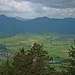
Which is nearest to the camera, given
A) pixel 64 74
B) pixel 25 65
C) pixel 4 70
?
pixel 4 70

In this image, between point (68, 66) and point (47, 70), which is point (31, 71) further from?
point (68, 66)

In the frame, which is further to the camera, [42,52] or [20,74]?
[42,52]

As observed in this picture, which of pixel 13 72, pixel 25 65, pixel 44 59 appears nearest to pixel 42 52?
pixel 44 59

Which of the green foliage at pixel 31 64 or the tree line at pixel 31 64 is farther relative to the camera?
the green foliage at pixel 31 64

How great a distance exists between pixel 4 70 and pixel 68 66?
33.8 ft

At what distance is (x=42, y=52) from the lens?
35.7 meters

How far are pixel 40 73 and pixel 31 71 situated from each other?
4.42 ft

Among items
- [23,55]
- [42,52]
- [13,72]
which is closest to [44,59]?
[42,52]

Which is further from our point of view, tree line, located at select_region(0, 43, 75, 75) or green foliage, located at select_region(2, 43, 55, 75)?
green foliage, located at select_region(2, 43, 55, 75)

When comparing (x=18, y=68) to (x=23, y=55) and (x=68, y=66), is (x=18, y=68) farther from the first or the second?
(x=68, y=66)

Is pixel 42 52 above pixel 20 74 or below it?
above

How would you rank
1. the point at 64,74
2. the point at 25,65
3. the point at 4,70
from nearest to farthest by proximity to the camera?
the point at 4,70 < the point at 25,65 < the point at 64,74

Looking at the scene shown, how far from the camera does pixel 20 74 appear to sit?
32.7 meters

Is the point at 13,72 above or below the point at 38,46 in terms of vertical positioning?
below
